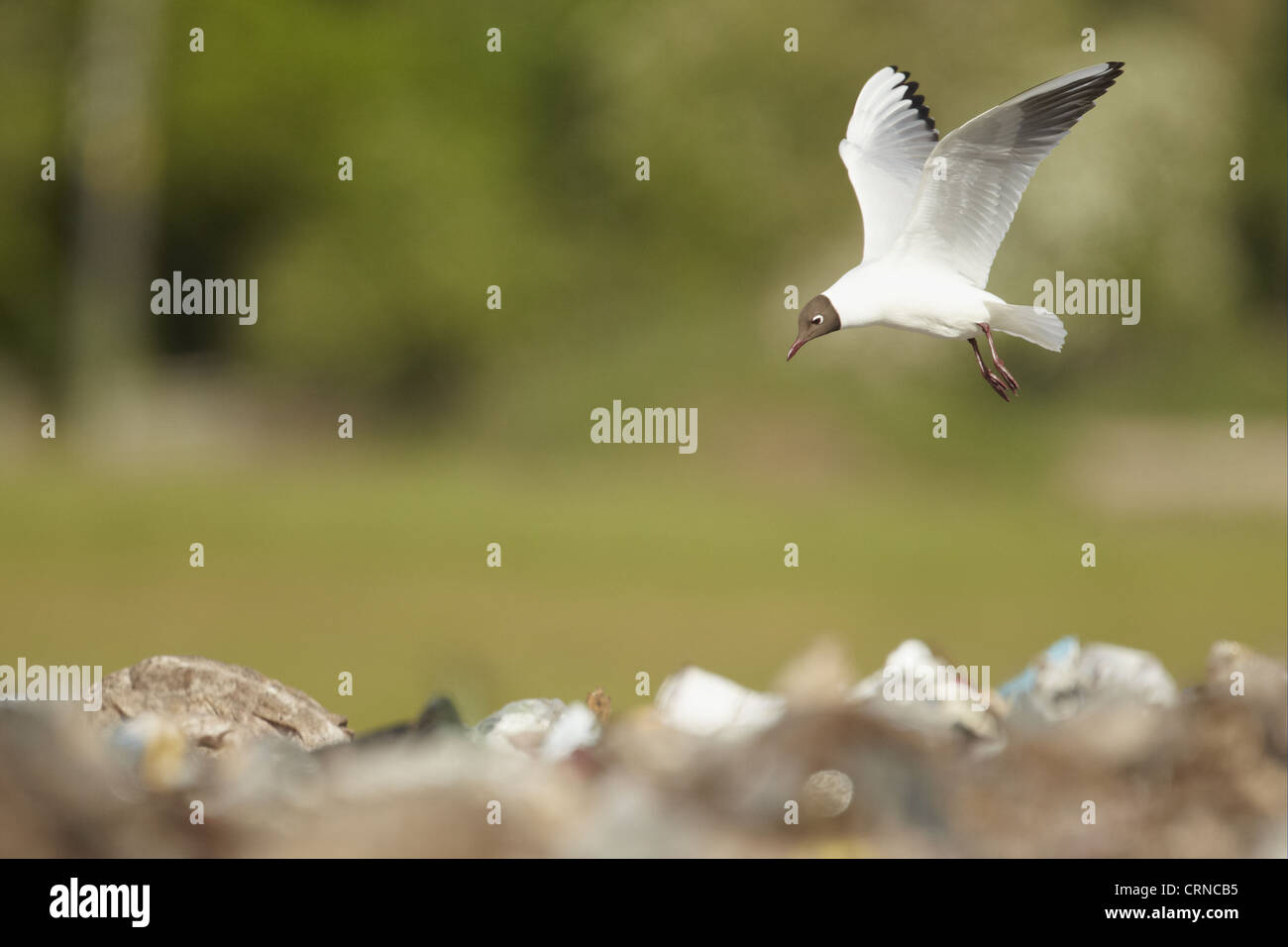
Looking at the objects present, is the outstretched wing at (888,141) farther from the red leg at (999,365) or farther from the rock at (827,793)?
the rock at (827,793)

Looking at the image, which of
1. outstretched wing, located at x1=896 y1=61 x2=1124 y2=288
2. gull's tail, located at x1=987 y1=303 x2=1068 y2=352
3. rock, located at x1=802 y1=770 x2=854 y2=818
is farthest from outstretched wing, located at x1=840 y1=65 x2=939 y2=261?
rock, located at x1=802 y1=770 x2=854 y2=818

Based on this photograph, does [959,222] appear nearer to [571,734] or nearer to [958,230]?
[958,230]

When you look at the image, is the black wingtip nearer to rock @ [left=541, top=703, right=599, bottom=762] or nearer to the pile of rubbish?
the pile of rubbish

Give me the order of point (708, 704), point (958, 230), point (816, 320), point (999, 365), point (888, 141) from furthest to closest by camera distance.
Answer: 1. point (888, 141)
2. point (708, 704)
3. point (958, 230)
4. point (999, 365)
5. point (816, 320)

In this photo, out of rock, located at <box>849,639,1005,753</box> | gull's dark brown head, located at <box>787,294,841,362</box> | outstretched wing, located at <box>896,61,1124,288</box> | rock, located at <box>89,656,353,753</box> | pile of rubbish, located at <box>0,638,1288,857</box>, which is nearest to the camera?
pile of rubbish, located at <box>0,638,1288,857</box>

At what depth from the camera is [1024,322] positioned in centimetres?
172

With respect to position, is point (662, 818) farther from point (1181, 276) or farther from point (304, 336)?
point (304, 336)

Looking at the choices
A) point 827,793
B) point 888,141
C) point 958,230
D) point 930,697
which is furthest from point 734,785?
point 888,141

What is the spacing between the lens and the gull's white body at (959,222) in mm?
1615

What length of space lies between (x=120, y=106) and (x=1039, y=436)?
10.8 m

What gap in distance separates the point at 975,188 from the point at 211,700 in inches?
44.3

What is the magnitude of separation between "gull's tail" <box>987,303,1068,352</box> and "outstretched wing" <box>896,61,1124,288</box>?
9 cm

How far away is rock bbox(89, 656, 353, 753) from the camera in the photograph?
196 centimetres

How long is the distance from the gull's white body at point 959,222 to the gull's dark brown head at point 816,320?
0.01m
